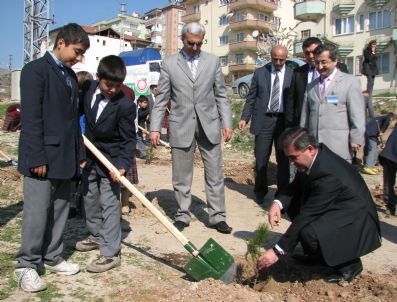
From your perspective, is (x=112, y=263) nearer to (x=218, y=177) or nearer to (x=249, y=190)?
(x=218, y=177)

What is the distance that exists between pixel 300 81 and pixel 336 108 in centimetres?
88

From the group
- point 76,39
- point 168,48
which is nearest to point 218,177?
point 76,39

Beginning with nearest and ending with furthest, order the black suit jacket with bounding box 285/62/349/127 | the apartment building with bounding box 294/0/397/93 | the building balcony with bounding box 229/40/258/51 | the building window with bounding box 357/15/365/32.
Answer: the black suit jacket with bounding box 285/62/349/127 → the apartment building with bounding box 294/0/397/93 → the building window with bounding box 357/15/365/32 → the building balcony with bounding box 229/40/258/51

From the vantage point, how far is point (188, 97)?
4.38 metres

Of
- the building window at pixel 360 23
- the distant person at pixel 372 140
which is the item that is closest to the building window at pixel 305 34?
the building window at pixel 360 23

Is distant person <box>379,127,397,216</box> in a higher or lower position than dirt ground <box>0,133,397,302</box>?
higher

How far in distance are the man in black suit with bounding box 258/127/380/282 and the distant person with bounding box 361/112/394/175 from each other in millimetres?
5365

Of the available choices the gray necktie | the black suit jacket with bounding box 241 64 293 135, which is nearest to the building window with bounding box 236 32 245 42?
the black suit jacket with bounding box 241 64 293 135

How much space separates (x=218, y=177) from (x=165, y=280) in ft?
4.98

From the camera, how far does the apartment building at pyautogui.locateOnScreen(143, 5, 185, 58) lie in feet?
201

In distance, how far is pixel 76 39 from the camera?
9.98 ft

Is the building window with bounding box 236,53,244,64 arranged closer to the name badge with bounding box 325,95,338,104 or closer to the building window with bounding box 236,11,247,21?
the building window with bounding box 236,11,247,21

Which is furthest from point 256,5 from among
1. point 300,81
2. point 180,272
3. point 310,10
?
point 180,272

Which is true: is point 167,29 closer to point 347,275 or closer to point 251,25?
point 251,25
